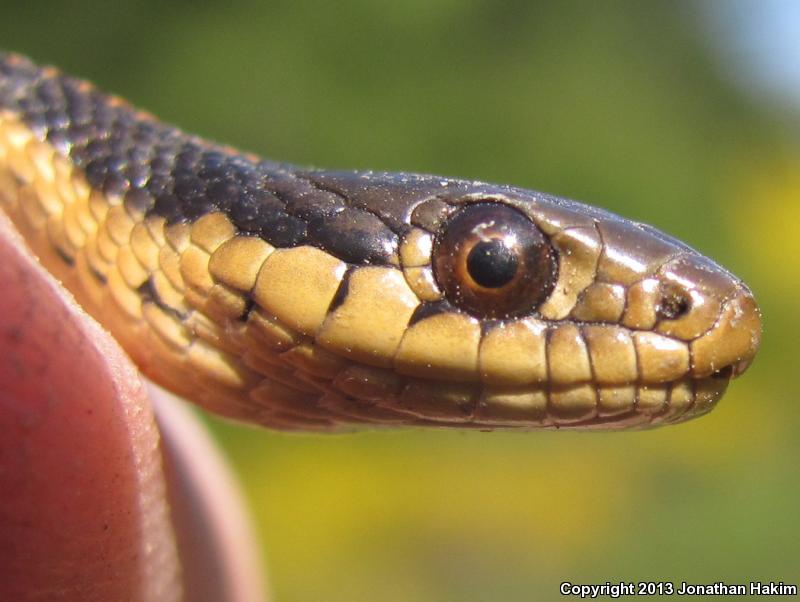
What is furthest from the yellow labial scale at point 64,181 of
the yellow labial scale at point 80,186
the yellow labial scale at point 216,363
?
the yellow labial scale at point 216,363

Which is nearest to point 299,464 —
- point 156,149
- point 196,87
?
point 196,87

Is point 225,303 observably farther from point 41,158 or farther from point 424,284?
point 41,158

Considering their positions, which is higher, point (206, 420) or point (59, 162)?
point (206, 420)

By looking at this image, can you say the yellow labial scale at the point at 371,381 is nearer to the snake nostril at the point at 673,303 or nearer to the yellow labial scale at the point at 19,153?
the snake nostril at the point at 673,303

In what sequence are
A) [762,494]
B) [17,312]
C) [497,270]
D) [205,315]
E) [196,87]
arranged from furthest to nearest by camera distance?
[196,87] → [762,494] → [205,315] → [497,270] → [17,312]

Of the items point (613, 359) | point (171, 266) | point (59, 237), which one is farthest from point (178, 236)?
point (613, 359)

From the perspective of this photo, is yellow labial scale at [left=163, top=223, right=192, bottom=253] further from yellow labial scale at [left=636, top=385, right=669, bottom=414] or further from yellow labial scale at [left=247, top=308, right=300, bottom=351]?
yellow labial scale at [left=636, top=385, right=669, bottom=414]

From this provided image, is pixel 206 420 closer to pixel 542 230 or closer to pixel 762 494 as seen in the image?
pixel 762 494

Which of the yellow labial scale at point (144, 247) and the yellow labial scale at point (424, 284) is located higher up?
the yellow labial scale at point (424, 284)
